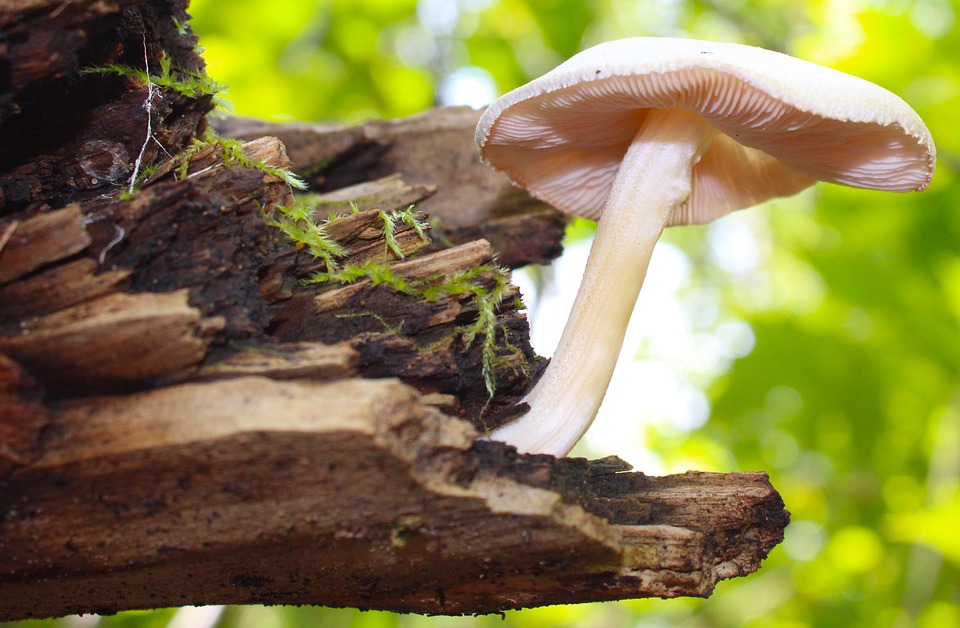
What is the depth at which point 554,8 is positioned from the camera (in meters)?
4.03

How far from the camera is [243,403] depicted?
4.01ft

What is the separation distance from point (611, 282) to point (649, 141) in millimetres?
490

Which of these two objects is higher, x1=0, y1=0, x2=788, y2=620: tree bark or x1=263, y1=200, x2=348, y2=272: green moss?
x1=263, y1=200, x2=348, y2=272: green moss

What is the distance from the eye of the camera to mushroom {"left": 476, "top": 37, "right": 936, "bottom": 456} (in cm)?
161

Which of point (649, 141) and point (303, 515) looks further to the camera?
point (649, 141)

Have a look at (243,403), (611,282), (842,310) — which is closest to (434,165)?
(611,282)

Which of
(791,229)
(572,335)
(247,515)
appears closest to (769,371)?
(572,335)

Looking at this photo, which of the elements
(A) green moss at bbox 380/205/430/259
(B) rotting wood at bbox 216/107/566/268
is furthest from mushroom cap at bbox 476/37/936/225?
(A) green moss at bbox 380/205/430/259

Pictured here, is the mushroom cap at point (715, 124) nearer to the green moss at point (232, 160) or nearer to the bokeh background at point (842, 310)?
the green moss at point (232, 160)

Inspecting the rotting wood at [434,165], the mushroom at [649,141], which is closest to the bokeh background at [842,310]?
the rotting wood at [434,165]

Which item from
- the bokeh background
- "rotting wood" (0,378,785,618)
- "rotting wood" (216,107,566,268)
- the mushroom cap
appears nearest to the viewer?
"rotting wood" (0,378,785,618)

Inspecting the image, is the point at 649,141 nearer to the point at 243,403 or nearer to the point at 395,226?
the point at 395,226

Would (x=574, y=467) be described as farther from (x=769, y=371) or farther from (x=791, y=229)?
(x=791, y=229)

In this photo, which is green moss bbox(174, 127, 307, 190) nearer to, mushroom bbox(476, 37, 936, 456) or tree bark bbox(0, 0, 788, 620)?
tree bark bbox(0, 0, 788, 620)
